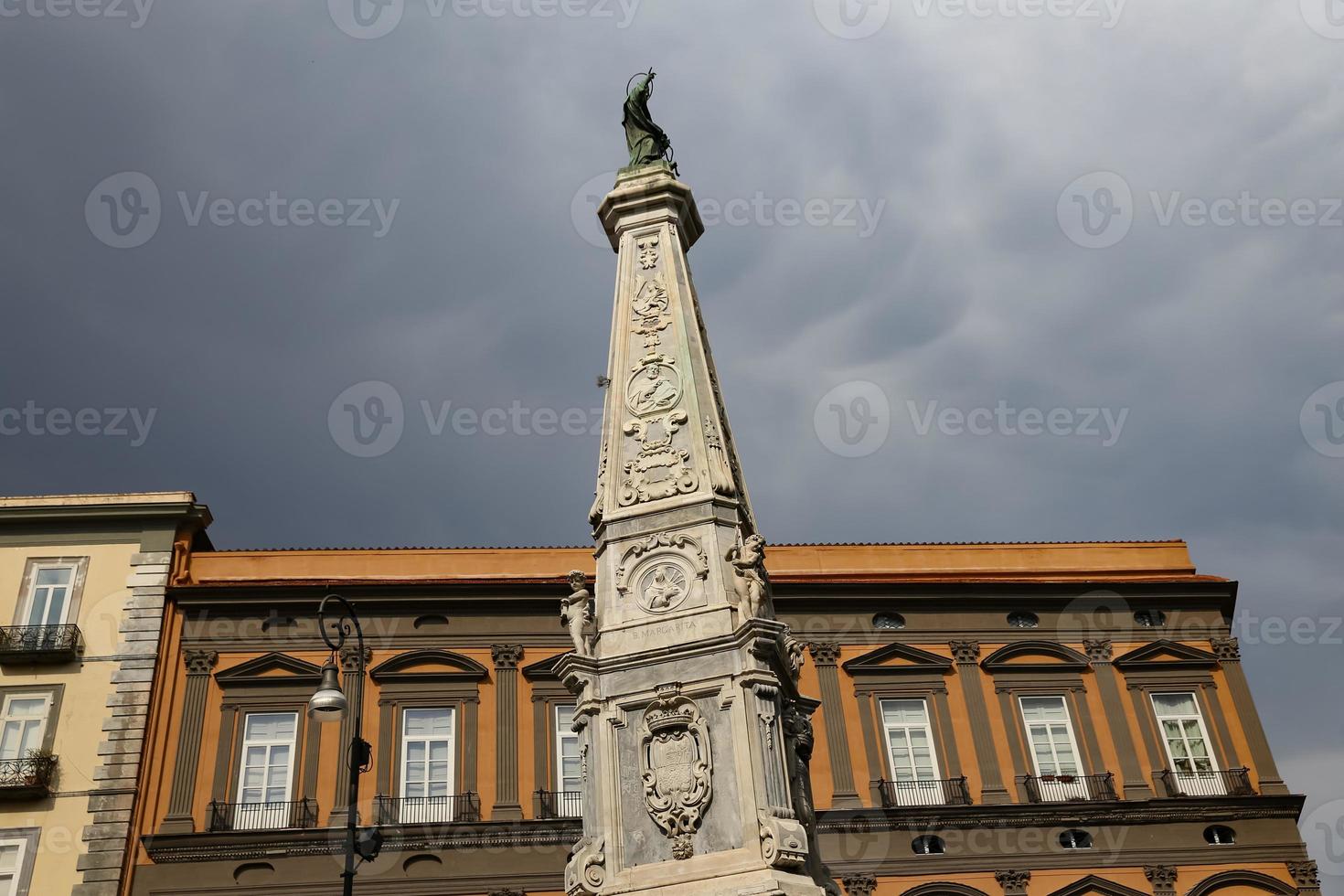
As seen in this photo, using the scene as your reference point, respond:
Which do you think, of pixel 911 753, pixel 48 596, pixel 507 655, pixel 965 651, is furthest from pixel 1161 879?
pixel 48 596

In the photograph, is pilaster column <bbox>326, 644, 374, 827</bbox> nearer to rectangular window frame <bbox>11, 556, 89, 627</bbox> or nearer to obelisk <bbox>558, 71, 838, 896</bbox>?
rectangular window frame <bbox>11, 556, 89, 627</bbox>

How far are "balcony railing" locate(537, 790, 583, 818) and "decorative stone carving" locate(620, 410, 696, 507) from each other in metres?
13.2

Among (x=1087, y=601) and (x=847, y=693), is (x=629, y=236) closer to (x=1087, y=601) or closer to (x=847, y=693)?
(x=847, y=693)

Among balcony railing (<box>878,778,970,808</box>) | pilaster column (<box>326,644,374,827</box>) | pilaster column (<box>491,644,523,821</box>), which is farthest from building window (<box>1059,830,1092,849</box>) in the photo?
pilaster column (<box>326,644,374,827</box>)

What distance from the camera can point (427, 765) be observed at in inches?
946

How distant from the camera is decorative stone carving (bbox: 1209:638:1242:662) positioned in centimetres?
2669

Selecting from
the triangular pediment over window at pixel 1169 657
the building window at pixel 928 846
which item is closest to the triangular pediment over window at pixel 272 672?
the building window at pixel 928 846

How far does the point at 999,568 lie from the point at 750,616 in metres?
19.1

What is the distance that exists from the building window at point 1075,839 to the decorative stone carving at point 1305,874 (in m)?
3.85

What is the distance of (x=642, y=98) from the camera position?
14789 millimetres

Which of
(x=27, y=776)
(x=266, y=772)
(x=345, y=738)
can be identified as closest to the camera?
(x=27, y=776)

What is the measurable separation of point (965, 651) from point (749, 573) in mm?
16945

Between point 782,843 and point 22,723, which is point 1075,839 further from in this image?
point 22,723

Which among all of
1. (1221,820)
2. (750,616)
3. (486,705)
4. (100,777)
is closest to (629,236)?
(750,616)
